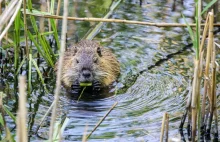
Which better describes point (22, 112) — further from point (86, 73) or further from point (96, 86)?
point (96, 86)

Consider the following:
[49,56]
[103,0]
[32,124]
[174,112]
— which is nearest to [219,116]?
[174,112]

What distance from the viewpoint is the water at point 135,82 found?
4688 mm

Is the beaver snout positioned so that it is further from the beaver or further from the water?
the water

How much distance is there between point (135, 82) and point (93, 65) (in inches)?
18.0

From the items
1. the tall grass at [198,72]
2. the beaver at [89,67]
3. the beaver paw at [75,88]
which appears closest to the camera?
the tall grass at [198,72]

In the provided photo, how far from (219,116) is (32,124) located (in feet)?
5.05

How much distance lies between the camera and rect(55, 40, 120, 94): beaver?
5688mm

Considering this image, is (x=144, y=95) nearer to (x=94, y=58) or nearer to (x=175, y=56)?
(x=94, y=58)

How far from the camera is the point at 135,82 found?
19.2 feet

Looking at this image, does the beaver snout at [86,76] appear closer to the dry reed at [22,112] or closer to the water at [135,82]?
the water at [135,82]

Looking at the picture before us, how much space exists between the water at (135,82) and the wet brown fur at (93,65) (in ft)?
0.43

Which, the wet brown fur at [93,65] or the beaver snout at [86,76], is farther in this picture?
the wet brown fur at [93,65]

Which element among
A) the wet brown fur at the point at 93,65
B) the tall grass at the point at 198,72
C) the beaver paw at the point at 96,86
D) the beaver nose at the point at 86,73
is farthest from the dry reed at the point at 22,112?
the beaver paw at the point at 96,86

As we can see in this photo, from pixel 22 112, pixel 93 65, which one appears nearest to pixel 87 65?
pixel 93 65
